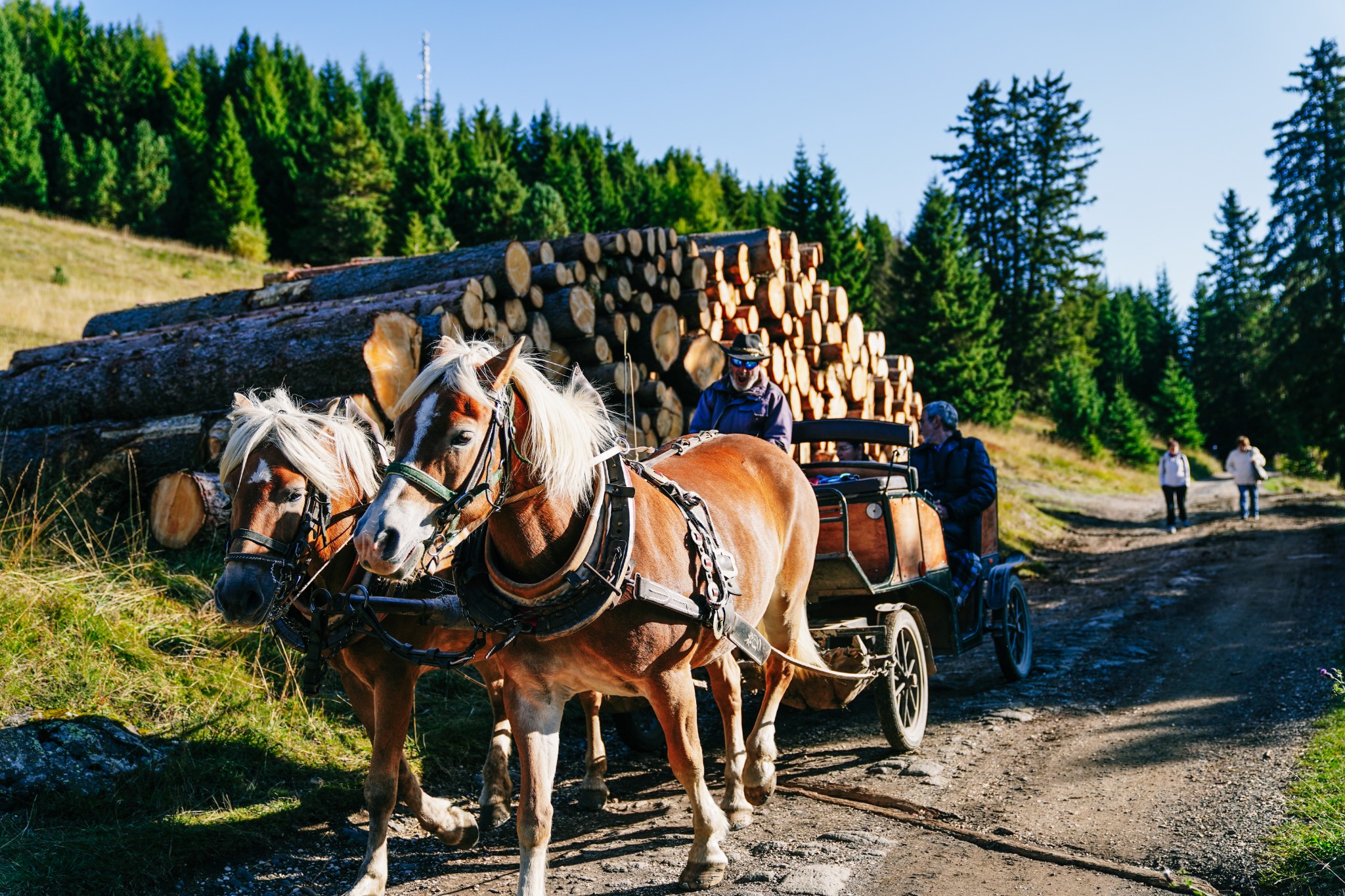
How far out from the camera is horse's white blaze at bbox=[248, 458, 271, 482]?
334 cm

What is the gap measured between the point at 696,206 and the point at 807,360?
4347cm

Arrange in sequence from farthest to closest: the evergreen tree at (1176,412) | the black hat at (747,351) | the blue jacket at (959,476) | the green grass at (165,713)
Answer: the evergreen tree at (1176,412)
the blue jacket at (959,476)
the black hat at (747,351)
the green grass at (165,713)

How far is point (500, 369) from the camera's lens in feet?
8.93

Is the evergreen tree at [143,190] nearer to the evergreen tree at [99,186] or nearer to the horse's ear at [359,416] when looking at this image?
the evergreen tree at [99,186]

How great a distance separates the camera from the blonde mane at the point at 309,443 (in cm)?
341

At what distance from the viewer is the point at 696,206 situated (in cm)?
5253

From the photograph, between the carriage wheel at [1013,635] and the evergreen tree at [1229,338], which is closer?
the carriage wheel at [1013,635]

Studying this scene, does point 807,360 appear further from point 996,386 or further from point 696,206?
point 696,206

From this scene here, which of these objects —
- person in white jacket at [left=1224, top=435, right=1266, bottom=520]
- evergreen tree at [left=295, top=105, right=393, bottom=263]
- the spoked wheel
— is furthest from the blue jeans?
evergreen tree at [left=295, top=105, right=393, bottom=263]

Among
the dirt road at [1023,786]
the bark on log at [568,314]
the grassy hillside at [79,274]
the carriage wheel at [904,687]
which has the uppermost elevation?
the grassy hillside at [79,274]

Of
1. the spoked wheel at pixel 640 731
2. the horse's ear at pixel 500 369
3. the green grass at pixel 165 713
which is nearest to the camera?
the horse's ear at pixel 500 369

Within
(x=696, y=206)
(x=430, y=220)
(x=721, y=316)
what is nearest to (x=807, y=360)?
(x=721, y=316)

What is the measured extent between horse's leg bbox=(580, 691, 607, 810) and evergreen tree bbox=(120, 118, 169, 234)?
4435 cm

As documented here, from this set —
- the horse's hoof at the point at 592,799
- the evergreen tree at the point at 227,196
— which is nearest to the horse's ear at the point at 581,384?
the horse's hoof at the point at 592,799
